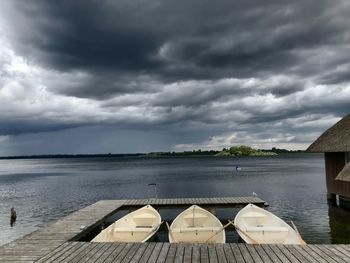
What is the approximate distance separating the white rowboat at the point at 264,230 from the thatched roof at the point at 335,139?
10211mm

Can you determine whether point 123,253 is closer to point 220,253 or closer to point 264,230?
point 220,253

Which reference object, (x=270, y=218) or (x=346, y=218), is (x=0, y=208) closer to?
(x=270, y=218)

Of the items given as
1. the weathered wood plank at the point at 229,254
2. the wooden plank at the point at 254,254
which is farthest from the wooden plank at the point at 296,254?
the weathered wood plank at the point at 229,254

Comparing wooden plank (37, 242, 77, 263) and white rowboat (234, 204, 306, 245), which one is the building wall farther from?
wooden plank (37, 242, 77, 263)

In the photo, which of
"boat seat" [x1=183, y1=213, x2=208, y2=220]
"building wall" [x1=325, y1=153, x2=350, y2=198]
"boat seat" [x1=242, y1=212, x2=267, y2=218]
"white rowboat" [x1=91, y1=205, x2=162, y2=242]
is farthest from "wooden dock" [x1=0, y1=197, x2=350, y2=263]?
"building wall" [x1=325, y1=153, x2=350, y2=198]

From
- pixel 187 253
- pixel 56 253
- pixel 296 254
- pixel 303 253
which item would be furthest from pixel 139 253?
pixel 303 253

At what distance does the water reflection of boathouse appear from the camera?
24156 mm

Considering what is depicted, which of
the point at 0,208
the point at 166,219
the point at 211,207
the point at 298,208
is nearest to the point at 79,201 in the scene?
the point at 0,208

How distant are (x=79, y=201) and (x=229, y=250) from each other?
2944 cm

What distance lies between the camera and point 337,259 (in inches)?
389

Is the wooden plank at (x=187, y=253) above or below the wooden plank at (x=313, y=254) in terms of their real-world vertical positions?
above

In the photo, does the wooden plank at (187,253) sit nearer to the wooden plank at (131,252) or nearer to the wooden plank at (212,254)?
the wooden plank at (212,254)

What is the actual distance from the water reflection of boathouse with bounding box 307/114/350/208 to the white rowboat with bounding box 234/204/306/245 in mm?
9136

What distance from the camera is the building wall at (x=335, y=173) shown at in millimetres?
24234
